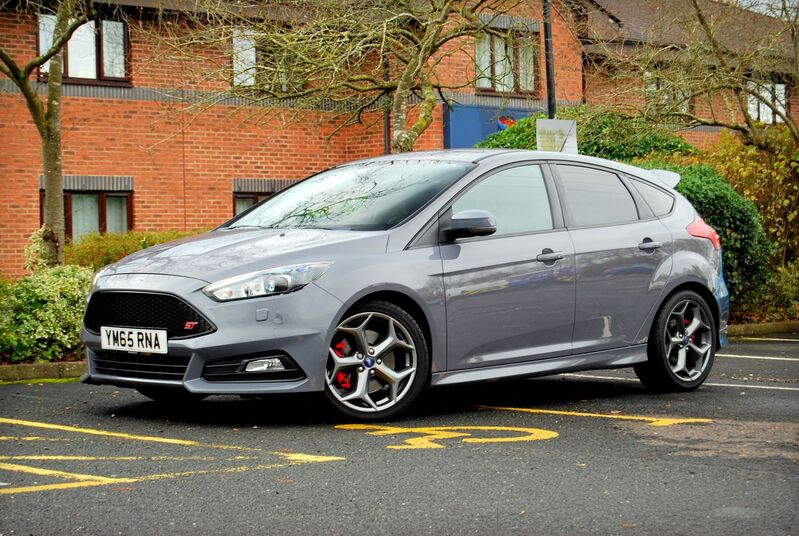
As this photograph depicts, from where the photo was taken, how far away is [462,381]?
783 centimetres

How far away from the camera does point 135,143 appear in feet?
73.5

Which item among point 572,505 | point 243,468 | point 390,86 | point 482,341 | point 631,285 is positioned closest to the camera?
point 572,505

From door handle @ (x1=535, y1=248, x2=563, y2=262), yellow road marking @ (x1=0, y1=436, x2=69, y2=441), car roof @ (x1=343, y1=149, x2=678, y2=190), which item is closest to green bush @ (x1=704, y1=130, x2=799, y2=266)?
car roof @ (x1=343, y1=149, x2=678, y2=190)

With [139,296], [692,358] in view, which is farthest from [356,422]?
[692,358]

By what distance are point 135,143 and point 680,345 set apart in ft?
49.2

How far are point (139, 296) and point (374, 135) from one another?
17.9 metres

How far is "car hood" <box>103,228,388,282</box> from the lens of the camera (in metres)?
7.23

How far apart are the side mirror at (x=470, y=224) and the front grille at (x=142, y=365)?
1.78m

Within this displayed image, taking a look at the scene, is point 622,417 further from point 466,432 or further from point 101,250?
point 101,250

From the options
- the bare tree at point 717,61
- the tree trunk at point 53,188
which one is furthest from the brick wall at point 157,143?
the tree trunk at point 53,188

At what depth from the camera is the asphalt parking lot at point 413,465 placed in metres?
4.93

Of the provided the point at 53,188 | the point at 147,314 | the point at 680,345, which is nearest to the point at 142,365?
the point at 147,314

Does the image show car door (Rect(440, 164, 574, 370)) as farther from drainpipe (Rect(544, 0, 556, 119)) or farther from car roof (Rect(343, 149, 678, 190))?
drainpipe (Rect(544, 0, 556, 119))

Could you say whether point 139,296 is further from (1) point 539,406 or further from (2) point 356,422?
(1) point 539,406
